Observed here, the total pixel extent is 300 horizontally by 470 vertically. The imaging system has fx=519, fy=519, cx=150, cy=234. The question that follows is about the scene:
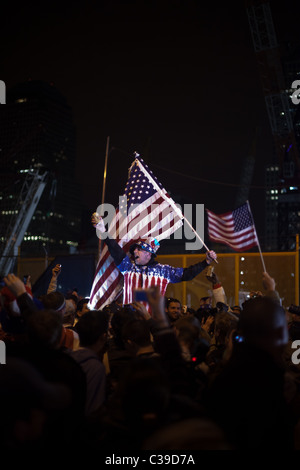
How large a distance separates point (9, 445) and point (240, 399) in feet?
3.75

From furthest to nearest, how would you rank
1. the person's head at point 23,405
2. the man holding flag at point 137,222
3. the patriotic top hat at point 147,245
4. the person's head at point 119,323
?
1. the man holding flag at point 137,222
2. the patriotic top hat at point 147,245
3. the person's head at point 119,323
4. the person's head at point 23,405

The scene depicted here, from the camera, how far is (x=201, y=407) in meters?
2.65

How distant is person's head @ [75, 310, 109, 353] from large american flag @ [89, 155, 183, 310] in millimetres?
5558

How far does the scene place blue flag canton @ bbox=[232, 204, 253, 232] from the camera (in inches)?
465

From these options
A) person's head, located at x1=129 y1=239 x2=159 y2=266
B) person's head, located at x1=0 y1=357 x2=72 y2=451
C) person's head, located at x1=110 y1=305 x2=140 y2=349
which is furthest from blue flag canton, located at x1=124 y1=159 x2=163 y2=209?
person's head, located at x1=0 y1=357 x2=72 y2=451

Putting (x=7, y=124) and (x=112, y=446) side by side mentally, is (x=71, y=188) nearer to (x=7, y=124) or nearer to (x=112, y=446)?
(x=7, y=124)

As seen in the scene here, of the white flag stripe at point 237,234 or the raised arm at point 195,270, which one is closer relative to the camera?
the raised arm at point 195,270

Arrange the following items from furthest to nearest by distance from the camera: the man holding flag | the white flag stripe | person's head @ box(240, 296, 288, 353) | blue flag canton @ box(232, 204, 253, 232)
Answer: the white flag stripe
blue flag canton @ box(232, 204, 253, 232)
the man holding flag
person's head @ box(240, 296, 288, 353)

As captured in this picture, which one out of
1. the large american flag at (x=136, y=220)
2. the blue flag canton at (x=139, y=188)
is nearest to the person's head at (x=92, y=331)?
the large american flag at (x=136, y=220)

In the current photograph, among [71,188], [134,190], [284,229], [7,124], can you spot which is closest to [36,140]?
[7,124]

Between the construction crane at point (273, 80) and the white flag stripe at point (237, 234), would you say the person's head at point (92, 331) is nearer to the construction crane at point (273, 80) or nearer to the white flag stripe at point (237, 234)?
the white flag stripe at point (237, 234)

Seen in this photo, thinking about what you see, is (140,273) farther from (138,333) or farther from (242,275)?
(242,275)

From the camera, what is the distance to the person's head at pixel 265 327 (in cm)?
286

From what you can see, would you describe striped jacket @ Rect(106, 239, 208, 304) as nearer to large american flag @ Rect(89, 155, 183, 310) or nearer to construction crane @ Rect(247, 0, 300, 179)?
large american flag @ Rect(89, 155, 183, 310)
